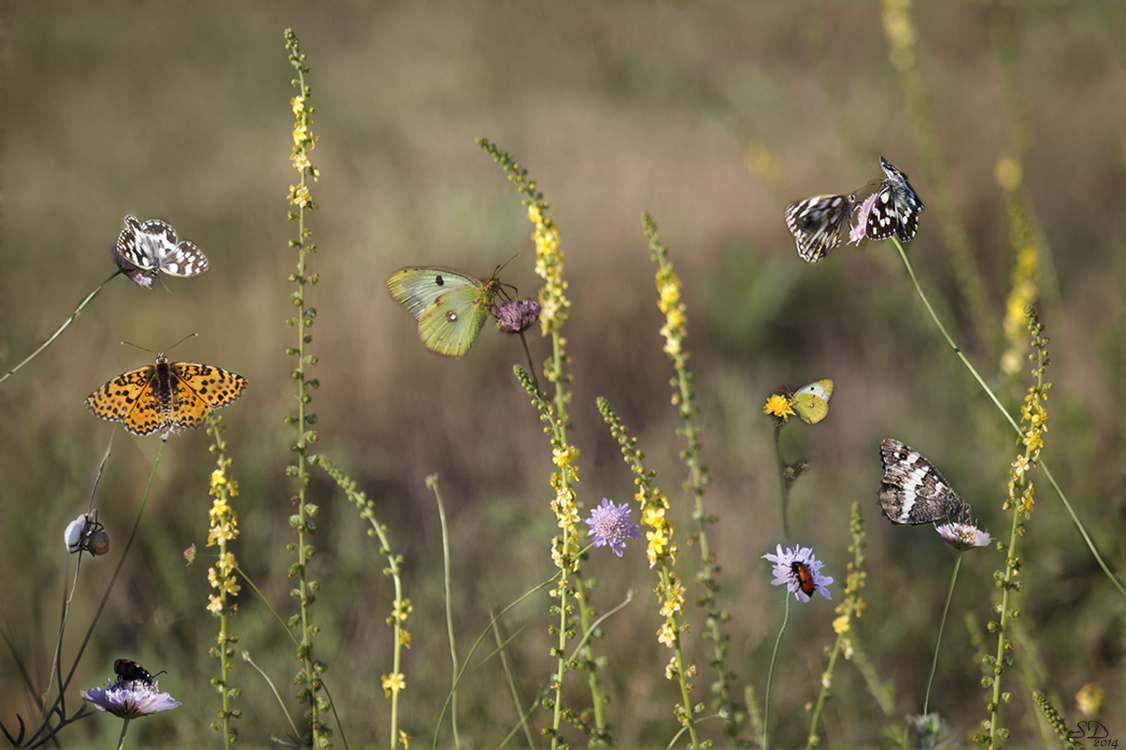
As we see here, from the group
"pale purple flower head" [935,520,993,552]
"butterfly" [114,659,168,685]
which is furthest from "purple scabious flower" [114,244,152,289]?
"pale purple flower head" [935,520,993,552]

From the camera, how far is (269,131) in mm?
6152

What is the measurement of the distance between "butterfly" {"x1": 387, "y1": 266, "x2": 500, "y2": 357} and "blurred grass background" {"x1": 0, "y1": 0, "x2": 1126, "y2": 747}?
0.88 metres

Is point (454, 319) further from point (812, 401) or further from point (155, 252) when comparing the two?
point (812, 401)

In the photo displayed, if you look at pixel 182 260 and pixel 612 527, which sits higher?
pixel 182 260

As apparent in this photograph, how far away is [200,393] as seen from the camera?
1.04 m

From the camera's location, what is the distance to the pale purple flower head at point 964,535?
91 centimetres

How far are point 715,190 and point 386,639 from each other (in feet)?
11.8

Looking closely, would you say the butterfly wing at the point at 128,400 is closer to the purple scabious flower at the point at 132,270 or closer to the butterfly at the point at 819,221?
the purple scabious flower at the point at 132,270

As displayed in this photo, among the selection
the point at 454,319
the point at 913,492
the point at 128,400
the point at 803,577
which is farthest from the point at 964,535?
the point at 128,400

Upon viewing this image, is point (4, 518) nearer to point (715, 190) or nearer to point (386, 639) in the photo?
point (386, 639)

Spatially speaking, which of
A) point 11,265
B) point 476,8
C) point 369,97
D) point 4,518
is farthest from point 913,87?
point 476,8

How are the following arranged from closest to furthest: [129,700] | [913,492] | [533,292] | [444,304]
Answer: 1. [129,700]
2. [913,492]
3. [444,304]
4. [533,292]

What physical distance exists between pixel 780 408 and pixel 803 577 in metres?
0.23

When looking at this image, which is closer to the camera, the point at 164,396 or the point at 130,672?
the point at 130,672
